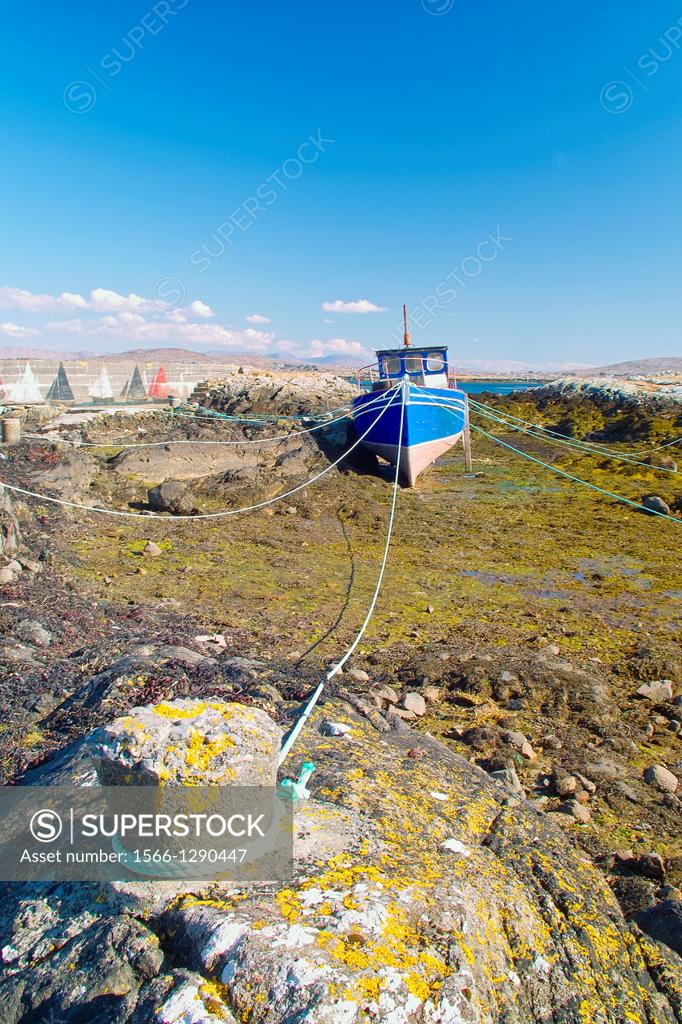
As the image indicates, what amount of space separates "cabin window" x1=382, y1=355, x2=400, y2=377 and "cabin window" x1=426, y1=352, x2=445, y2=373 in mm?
866

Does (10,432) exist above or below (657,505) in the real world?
above

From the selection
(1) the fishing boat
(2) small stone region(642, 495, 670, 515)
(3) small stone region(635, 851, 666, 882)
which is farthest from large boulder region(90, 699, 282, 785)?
(1) the fishing boat

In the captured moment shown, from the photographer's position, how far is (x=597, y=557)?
977 cm

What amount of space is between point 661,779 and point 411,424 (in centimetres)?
1203

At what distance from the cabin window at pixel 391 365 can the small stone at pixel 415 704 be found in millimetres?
14333

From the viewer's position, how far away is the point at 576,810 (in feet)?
12.3

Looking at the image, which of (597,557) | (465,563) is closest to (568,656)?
(465,563)

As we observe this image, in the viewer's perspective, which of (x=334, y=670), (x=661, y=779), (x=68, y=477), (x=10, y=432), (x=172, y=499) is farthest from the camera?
(x=10, y=432)

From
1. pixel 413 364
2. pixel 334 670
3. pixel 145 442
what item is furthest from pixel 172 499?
pixel 413 364

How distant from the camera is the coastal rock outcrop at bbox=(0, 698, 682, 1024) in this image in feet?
5.96

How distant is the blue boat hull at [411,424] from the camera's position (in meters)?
15.6

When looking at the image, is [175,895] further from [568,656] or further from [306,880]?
[568,656]

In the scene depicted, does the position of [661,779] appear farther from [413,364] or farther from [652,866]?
[413,364]

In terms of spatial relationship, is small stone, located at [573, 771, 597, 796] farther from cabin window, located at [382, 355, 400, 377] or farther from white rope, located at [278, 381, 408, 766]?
cabin window, located at [382, 355, 400, 377]
